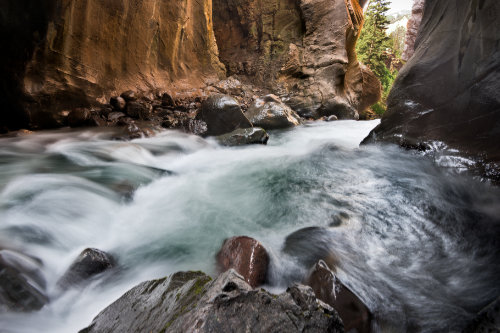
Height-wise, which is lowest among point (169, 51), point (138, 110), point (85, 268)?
point (85, 268)

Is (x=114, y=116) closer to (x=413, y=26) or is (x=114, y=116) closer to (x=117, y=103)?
(x=117, y=103)

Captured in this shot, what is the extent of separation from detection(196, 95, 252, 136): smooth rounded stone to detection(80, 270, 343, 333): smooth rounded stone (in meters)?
5.12

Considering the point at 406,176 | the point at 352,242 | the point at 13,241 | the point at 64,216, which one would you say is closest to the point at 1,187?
the point at 64,216

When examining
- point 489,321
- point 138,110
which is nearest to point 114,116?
point 138,110

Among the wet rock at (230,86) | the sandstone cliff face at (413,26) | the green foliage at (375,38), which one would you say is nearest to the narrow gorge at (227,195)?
the wet rock at (230,86)

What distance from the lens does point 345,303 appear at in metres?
1.53

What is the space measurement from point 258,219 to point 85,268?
1.70m

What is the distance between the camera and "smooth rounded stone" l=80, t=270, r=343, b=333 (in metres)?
0.88

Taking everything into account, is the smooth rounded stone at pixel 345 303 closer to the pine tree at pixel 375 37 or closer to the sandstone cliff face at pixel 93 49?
the sandstone cliff face at pixel 93 49

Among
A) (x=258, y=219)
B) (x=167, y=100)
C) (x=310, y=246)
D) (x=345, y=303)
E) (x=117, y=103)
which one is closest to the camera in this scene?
(x=345, y=303)

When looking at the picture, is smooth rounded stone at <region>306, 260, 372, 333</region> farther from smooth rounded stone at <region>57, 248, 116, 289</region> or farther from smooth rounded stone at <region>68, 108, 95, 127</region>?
smooth rounded stone at <region>68, 108, 95, 127</region>

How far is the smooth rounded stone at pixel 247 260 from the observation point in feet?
6.10

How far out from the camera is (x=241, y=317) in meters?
0.90

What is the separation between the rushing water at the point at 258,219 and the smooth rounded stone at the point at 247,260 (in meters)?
0.12
